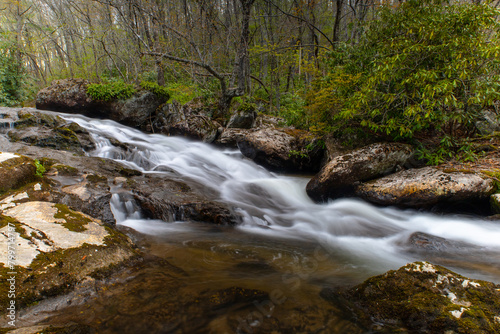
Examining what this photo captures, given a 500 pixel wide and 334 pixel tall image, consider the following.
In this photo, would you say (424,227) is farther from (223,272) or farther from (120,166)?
(120,166)

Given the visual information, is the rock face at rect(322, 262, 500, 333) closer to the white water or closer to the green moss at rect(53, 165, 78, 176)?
the white water

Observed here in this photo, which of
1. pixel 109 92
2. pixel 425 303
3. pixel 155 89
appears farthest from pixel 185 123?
pixel 425 303

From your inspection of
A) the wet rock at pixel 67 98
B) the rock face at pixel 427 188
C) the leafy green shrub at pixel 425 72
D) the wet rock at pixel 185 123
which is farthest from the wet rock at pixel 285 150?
the wet rock at pixel 67 98

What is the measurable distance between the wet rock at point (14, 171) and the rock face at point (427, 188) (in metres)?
6.61

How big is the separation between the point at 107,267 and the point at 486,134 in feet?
28.2

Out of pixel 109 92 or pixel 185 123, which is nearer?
pixel 185 123

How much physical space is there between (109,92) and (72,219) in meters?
10.2

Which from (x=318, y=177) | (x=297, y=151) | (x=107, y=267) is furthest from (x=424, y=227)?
(x=107, y=267)

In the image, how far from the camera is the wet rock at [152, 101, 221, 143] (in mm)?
10711

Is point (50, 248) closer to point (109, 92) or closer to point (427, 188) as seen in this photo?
point (427, 188)

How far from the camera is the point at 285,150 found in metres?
8.61

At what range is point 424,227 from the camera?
17.0 feet

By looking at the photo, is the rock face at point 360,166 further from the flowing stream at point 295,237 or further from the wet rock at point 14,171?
the wet rock at point 14,171

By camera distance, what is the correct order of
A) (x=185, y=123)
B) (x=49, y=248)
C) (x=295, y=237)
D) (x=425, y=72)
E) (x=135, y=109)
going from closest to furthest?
1. (x=49, y=248)
2. (x=295, y=237)
3. (x=425, y=72)
4. (x=185, y=123)
5. (x=135, y=109)
